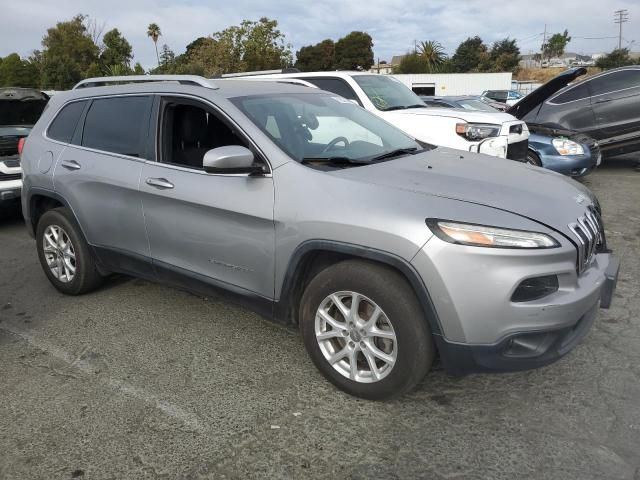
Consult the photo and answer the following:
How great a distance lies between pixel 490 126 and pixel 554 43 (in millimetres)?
112763

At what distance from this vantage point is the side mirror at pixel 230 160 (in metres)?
2.92

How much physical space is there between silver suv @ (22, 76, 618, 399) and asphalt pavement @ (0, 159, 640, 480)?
296mm

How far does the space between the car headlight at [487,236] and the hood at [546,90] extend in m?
5.65

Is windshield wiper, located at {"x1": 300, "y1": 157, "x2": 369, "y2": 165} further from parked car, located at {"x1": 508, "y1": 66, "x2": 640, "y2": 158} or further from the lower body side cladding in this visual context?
parked car, located at {"x1": 508, "y1": 66, "x2": 640, "y2": 158}

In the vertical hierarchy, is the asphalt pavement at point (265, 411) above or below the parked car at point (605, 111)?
below

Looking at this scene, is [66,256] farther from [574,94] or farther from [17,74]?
[17,74]

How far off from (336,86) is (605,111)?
510cm

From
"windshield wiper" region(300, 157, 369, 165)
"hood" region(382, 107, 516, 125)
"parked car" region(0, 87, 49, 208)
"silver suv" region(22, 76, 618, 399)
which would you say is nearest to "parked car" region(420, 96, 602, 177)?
"hood" region(382, 107, 516, 125)

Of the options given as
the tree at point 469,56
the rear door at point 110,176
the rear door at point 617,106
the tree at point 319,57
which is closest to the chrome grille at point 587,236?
the rear door at point 110,176

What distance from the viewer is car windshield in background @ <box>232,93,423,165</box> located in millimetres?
3184

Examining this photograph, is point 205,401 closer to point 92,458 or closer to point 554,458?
point 92,458

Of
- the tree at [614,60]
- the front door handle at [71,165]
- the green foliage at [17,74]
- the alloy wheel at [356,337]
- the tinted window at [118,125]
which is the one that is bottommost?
the alloy wheel at [356,337]

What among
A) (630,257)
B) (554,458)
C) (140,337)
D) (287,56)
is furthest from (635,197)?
(287,56)

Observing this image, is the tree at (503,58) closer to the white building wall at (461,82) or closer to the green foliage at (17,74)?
the white building wall at (461,82)
